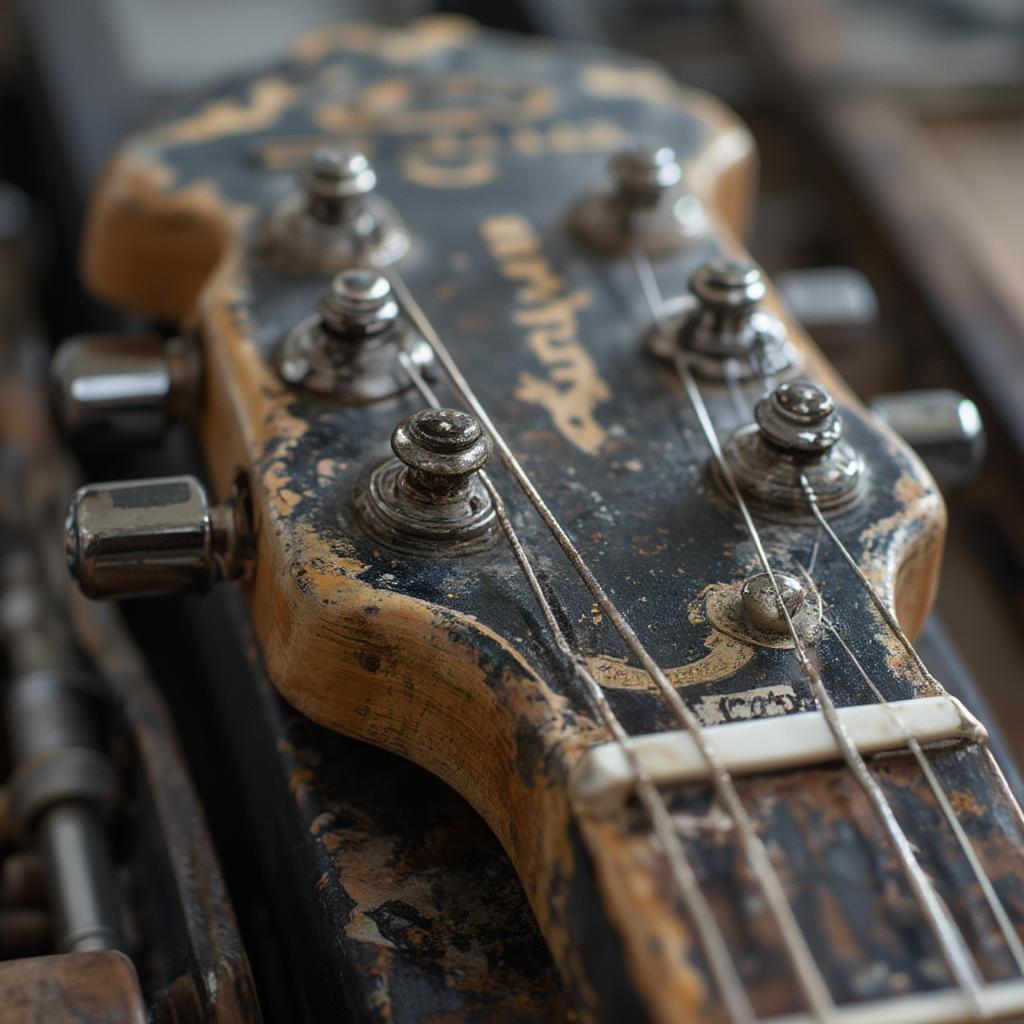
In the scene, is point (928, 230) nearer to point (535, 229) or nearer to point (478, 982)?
point (535, 229)

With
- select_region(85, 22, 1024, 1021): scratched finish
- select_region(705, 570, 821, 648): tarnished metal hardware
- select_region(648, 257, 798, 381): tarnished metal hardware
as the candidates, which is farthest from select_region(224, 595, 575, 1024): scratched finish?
select_region(648, 257, 798, 381): tarnished metal hardware

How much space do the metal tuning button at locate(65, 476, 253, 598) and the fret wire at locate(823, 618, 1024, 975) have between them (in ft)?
0.94

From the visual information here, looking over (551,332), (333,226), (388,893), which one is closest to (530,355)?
(551,332)

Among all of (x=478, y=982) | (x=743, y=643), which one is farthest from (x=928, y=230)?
(x=478, y=982)

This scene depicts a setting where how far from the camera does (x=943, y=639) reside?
77cm

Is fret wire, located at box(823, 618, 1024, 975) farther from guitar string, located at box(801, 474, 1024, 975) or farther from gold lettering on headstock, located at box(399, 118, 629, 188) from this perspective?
gold lettering on headstock, located at box(399, 118, 629, 188)

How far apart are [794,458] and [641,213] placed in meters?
0.24

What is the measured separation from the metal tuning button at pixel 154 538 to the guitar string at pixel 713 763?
0.40 ft

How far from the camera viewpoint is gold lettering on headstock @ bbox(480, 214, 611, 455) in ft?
2.24

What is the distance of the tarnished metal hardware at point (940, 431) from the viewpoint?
0.74m

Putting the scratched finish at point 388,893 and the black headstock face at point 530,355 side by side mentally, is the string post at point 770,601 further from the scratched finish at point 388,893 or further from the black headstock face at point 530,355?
the scratched finish at point 388,893

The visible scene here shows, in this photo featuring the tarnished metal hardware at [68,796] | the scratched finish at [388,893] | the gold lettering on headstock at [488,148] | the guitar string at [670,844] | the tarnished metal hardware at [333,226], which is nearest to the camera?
the guitar string at [670,844]

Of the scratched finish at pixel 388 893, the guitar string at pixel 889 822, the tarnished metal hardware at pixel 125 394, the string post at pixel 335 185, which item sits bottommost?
the scratched finish at pixel 388 893

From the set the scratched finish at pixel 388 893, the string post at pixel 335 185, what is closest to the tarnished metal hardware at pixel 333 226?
the string post at pixel 335 185
